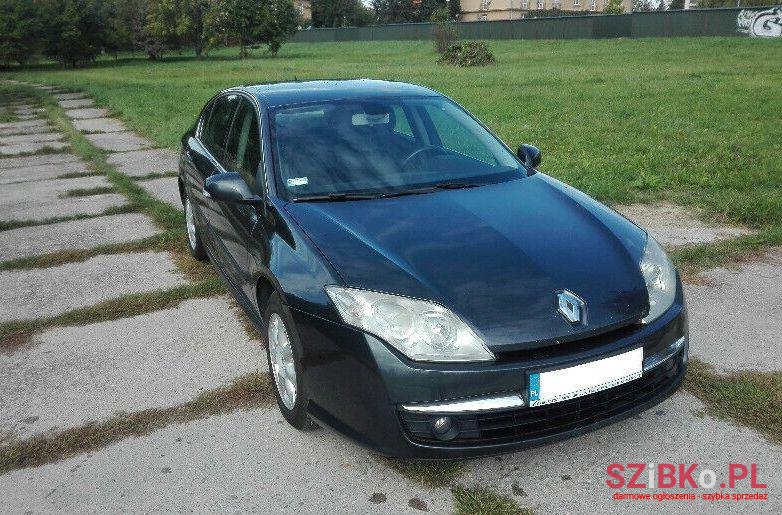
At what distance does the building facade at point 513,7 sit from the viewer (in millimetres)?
85562

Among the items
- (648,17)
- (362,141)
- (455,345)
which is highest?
(648,17)

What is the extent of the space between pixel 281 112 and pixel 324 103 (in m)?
0.25

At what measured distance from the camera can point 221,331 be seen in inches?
164

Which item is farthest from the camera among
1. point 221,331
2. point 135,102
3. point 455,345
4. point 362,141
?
point 135,102

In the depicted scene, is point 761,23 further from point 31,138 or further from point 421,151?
point 421,151

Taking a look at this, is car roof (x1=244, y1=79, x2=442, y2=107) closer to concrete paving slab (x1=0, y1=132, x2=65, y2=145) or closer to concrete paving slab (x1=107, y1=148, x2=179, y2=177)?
concrete paving slab (x1=107, y1=148, x2=179, y2=177)

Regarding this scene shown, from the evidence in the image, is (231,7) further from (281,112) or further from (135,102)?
(281,112)

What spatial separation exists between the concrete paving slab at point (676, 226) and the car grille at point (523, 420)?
10.4ft

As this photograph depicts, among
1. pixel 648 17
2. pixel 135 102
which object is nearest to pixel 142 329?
pixel 135 102

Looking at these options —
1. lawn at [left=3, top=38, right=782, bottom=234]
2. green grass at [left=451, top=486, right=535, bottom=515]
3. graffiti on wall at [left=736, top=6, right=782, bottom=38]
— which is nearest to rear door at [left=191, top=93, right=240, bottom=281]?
green grass at [left=451, top=486, right=535, bottom=515]

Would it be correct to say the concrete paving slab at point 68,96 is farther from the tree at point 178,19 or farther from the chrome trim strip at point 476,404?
the tree at point 178,19

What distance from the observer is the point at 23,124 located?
50.7ft

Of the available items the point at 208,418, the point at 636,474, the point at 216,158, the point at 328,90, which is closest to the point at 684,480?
the point at 636,474

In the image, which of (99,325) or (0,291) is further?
(0,291)
